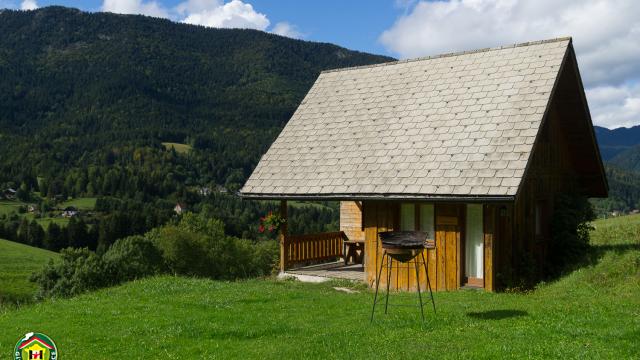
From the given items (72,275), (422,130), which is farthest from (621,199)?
(422,130)

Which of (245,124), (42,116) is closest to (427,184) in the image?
(245,124)

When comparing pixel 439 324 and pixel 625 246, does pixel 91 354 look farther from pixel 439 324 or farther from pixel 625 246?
pixel 625 246

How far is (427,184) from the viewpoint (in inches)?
639

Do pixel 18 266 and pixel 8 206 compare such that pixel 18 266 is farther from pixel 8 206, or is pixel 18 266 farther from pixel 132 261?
pixel 8 206

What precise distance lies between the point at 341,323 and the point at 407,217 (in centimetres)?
650

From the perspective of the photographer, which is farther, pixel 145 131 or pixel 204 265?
pixel 145 131

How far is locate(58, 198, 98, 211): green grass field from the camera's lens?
415 feet

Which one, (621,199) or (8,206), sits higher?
(621,199)

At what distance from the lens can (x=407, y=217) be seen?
17484 mm

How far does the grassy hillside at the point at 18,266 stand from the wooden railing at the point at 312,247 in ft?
121

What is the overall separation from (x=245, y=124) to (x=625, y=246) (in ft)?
592

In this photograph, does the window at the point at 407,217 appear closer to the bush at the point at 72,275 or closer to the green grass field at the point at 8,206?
the bush at the point at 72,275

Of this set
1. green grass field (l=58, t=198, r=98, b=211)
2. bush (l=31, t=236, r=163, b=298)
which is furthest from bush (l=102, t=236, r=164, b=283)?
green grass field (l=58, t=198, r=98, b=211)

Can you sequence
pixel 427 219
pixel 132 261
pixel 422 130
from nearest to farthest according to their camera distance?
pixel 427 219 < pixel 422 130 < pixel 132 261
